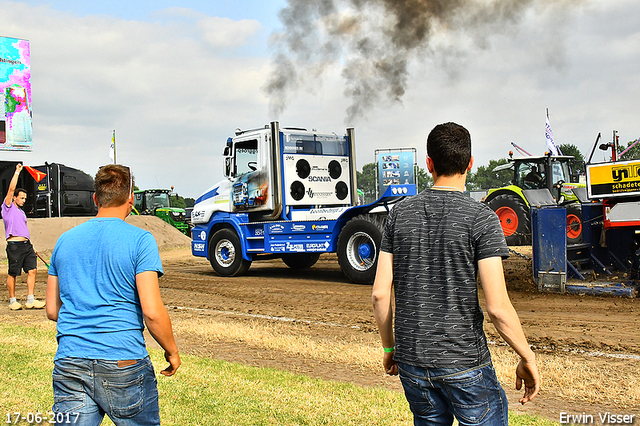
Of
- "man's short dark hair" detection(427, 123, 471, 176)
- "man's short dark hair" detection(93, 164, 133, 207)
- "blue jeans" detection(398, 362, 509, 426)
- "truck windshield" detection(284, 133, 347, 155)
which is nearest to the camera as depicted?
"blue jeans" detection(398, 362, 509, 426)

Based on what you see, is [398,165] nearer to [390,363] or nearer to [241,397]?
[241,397]

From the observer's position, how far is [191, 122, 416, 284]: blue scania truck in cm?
1165

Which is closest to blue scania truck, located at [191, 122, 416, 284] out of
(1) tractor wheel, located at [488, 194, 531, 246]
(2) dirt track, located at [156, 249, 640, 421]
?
(2) dirt track, located at [156, 249, 640, 421]

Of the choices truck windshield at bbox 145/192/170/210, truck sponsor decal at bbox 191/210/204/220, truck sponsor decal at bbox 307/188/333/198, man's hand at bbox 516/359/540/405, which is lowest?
man's hand at bbox 516/359/540/405

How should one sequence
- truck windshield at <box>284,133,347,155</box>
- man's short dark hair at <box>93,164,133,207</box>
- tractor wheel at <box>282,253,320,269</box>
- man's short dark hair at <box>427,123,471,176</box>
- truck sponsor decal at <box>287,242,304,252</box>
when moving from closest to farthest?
man's short dark hair at <box>427,123,471,176</box>, man's short dark hair at <box>93,164,133,207</box>, truck sponsor decal at <box>287,242,304,252</box>, truck windshield at <box>284,133,347,155</box>, tractor wheel at <box>282,253,320,269</box>

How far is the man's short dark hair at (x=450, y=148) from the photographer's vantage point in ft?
7.86

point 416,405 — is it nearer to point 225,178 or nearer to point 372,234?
point 372,234

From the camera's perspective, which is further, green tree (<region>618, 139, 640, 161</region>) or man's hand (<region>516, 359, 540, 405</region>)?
green tree (<region>618, 139, 640, 161</region>)

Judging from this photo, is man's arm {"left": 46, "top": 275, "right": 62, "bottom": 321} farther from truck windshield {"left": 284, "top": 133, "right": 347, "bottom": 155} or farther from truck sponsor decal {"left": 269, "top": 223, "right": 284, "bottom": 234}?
truck windshield {"left": 284, "top": 133, "right": 347, "bottom": 155}

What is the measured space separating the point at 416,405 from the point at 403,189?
8.53m

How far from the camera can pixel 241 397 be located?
15.6ft

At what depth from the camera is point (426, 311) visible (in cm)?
234

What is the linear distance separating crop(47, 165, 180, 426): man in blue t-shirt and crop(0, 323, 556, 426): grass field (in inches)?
70.0

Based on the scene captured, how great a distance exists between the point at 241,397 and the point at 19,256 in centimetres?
592
